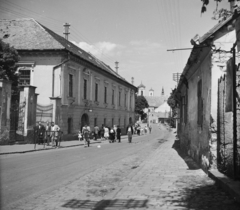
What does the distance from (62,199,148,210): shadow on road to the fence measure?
2.40 m

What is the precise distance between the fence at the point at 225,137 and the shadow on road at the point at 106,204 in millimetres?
2404

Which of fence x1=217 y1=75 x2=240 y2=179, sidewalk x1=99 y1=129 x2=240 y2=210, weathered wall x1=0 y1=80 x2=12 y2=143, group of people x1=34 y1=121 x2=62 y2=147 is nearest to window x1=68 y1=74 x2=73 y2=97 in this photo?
group of people x1=34 y1=121 x2=62 y2=147

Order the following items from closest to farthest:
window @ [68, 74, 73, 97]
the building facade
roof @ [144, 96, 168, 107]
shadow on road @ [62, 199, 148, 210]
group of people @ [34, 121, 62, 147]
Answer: shadow on road @ [62, 199, 148, 210] < group of people @ [34, 121, 62, 147] < the building facade < window @ [68, 74, 73, 97] < roof @ [144, 96, 168, 107]

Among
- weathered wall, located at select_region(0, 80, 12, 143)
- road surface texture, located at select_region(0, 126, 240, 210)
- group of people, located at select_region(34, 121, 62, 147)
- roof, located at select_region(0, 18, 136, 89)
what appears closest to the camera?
road surface texture, located at select_region(0, 126, 240, 210)

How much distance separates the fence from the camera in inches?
267

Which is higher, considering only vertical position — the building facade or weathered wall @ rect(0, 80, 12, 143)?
the building facade

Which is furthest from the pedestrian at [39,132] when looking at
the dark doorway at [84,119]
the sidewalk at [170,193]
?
the sidewalk at [170,193]

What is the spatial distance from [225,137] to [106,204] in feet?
11.4

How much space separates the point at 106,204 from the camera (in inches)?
211

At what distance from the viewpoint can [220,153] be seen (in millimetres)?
7656

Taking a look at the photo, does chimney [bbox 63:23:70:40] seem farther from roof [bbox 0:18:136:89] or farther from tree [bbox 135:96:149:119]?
tree [bbox 135:96:149:119]

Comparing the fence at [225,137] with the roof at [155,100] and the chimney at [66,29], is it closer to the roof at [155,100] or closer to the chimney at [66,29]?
the chimney at [66,29]

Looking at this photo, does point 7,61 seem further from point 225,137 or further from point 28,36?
point 225,137

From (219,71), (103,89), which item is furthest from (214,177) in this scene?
(103,89)
